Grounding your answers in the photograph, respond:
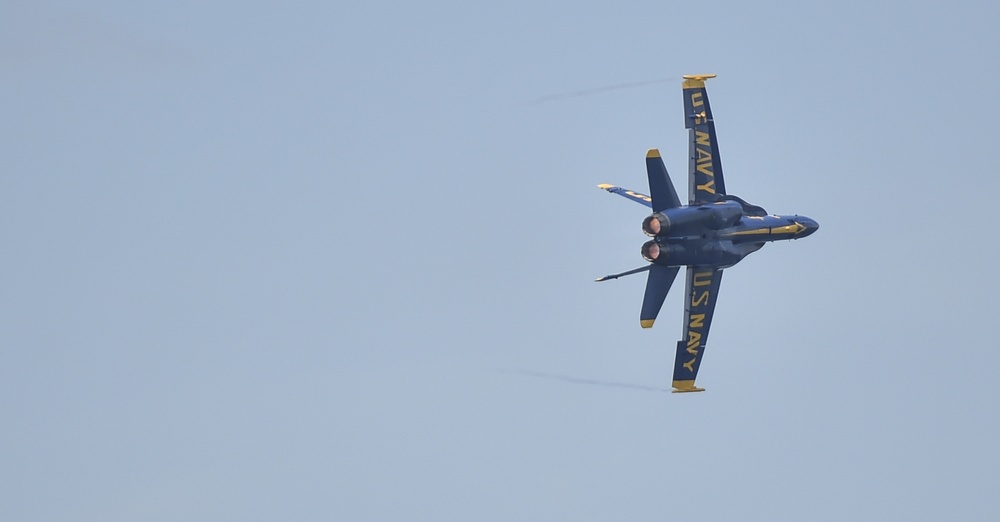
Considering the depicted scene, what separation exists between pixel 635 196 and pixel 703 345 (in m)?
5.51

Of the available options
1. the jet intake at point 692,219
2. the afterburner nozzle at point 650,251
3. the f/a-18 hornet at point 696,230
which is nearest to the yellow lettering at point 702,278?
the f/a-18 hornet at point 696,230

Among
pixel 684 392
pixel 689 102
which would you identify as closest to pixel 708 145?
pixel 689 102

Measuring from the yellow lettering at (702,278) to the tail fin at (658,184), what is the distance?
12.8 feet

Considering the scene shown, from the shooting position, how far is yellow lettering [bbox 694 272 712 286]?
300 ft

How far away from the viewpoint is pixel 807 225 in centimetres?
9300

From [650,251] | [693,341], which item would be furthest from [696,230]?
[693,341]

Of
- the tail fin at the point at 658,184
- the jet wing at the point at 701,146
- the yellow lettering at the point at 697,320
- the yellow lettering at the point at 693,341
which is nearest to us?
the tail fin at the point at 658,184

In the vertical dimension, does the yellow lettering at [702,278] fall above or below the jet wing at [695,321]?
above

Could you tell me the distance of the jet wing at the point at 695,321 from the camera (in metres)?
91.5

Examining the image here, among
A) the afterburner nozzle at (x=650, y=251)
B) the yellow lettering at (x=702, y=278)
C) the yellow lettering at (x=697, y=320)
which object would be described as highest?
the afterburner nozzle at (x=650, y=251)

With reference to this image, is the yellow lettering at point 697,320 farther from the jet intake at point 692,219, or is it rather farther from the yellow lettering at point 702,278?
the jet intake at point 692,219

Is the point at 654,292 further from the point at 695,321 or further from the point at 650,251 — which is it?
the point at 695,321

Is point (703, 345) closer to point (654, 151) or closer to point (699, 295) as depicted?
point (699, 295)

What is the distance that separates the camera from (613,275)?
87.9 metres
